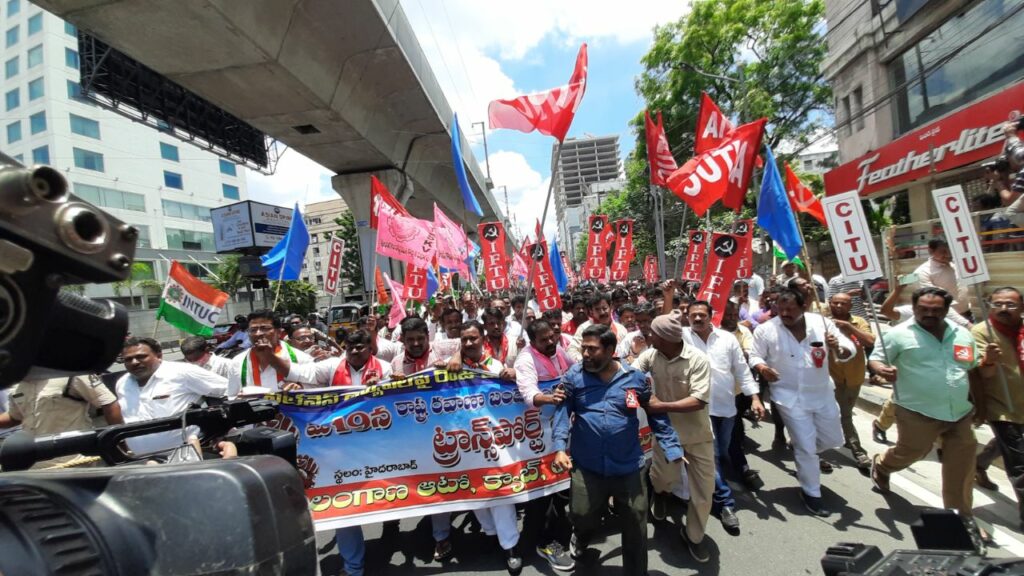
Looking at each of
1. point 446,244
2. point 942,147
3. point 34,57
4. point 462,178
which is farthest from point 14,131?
point 942,147

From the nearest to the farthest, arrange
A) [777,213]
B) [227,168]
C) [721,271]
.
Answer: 1. [721,271]
2. [777,213]
3. [227,168]

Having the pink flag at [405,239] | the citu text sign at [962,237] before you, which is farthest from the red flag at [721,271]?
the pink flag at [405,239]

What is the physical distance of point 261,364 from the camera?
160 inches

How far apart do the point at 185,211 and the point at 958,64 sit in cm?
4827

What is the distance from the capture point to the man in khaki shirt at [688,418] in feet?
10.8

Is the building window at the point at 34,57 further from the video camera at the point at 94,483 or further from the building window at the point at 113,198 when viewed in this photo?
the video camera at the point at 94,483

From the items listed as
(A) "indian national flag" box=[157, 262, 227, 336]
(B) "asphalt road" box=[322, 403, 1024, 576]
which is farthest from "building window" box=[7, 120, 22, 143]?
(B) "asphalt road" box=[322, 403, 1024, 576]

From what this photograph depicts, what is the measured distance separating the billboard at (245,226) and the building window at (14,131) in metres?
17.5

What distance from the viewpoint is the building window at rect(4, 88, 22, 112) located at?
114 ft

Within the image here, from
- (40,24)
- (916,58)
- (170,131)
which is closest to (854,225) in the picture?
(916,58)

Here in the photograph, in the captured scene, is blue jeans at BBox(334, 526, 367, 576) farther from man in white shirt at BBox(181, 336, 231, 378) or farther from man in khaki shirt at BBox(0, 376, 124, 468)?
man in white shirt at BBox(181, 336, 231, 378)

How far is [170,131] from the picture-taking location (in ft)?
48.4

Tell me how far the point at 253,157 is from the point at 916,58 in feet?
75.1

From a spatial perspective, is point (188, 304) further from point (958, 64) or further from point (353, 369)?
point (958, 64)
